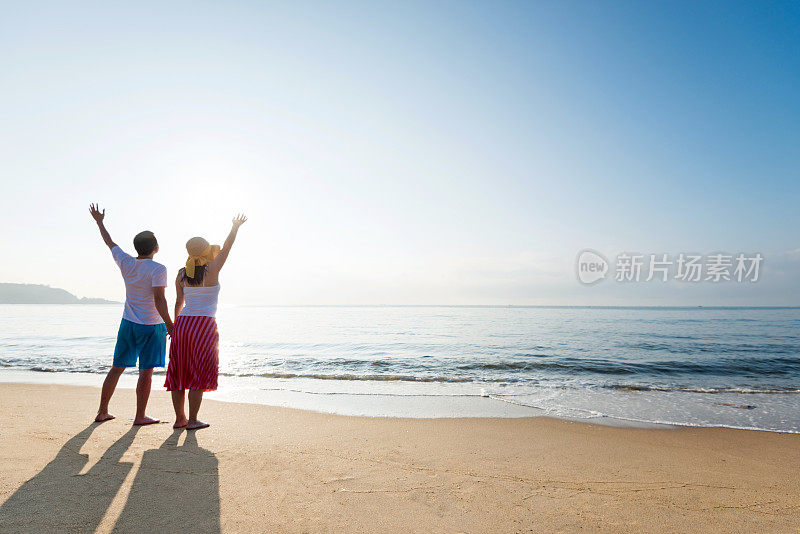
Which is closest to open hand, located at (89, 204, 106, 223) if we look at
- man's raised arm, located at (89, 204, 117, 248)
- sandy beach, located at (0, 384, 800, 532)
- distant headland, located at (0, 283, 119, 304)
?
man's raised arm, located at (89, 204, 117, 248)

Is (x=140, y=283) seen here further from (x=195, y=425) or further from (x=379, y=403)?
(x=379, y=403)

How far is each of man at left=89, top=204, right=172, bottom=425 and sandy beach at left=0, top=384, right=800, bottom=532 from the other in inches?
21.6

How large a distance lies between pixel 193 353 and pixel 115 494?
167 cm

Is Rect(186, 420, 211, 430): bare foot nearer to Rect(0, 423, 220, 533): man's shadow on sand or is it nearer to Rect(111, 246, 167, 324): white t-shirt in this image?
Rect(0, 423, 220, 533): man's shadow on sand

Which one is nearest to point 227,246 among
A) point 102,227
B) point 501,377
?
point 102,227

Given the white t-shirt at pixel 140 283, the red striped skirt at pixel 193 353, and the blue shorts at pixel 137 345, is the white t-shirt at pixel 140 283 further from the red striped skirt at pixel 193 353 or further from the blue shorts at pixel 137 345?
the red striped skirt at pixel 193 353

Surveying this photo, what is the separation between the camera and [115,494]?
271 centimetres

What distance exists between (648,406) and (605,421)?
1.91 m

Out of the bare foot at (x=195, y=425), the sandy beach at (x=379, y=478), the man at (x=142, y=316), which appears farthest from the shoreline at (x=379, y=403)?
the man at (x=142, y=316)

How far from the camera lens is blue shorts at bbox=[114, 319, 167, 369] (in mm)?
4453

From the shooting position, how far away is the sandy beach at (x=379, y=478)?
251cm

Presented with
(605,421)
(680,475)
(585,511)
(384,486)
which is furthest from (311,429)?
(605,421)

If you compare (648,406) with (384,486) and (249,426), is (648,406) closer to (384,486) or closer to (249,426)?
(384,486)

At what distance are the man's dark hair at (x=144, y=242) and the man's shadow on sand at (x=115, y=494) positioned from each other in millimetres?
1973
